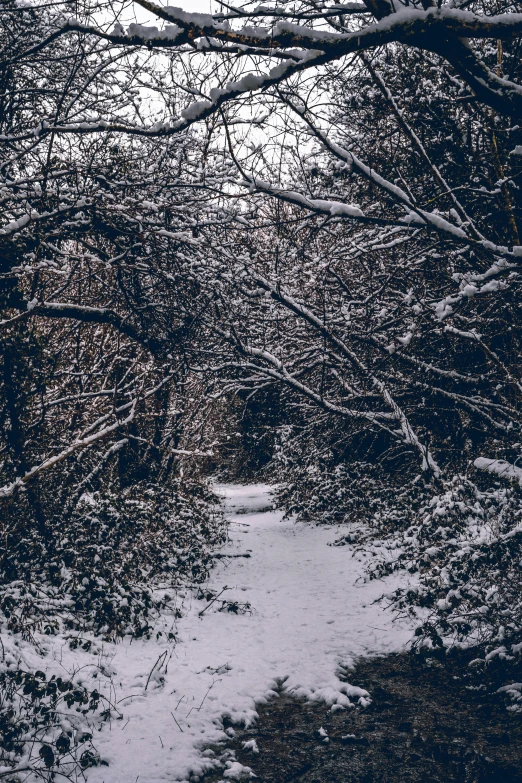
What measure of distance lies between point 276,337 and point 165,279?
4669 millimetres

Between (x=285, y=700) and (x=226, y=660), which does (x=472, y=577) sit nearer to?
(x=285, y=700)

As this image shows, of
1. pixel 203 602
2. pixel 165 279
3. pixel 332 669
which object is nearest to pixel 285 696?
pixel 332 669

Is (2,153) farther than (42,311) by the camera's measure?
No

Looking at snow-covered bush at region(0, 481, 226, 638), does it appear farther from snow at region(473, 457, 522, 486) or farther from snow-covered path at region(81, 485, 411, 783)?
snow at region(473, 457, 522, 486)

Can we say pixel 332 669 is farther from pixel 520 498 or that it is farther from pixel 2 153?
pixel 2 153

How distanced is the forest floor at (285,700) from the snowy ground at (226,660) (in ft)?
0.05

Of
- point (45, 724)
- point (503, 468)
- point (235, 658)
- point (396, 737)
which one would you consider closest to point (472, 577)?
point (503, 468)

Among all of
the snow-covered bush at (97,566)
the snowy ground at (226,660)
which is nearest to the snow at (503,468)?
the snowy ground at (226,660)

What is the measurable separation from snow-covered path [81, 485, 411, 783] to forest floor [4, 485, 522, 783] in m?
0.01

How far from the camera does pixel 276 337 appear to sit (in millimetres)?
11078

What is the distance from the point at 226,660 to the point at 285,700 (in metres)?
0.91

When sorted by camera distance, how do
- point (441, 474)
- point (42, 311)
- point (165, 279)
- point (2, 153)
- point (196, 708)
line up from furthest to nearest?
point (441, 474) → point (42, 311) → point (165, 279) → point (2, 153) → point (196, 708)

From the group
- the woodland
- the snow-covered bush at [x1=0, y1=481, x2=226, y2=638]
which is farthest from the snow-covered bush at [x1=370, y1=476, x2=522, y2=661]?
the snow-covered bush at [x1=0, y1=481, x2=226, y2=638]

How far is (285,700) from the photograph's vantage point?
16.4ft
